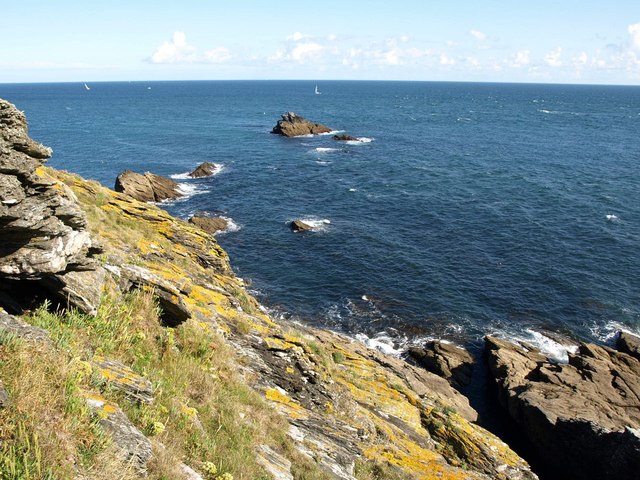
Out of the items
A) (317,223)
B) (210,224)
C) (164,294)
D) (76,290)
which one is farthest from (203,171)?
(76,290)

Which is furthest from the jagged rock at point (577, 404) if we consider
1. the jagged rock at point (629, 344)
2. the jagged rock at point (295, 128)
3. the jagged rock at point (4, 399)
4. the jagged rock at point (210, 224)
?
the jagged rock at point (295, 128)

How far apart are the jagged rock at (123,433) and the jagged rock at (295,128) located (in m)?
115

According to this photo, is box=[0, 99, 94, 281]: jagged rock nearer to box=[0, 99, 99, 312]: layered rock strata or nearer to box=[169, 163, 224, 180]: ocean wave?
box=[0, 99, 99, 312]: layered rock strata

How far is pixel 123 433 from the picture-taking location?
6.87 metres

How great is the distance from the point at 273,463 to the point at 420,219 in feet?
172

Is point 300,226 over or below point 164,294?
below

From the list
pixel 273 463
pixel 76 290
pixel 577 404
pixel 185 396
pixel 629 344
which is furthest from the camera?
pixel 629 344

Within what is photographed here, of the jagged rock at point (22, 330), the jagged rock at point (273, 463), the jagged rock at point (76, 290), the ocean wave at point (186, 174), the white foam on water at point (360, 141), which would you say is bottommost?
the ocean wave at point (186, 174)

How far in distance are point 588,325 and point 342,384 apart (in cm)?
2944

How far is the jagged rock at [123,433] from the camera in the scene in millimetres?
6559

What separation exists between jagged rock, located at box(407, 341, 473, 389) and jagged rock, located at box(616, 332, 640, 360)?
38.7 ft

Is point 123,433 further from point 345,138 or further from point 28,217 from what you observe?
point 345,138

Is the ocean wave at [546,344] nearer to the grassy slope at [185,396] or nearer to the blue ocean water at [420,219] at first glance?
the blue ocean water at [420,219]

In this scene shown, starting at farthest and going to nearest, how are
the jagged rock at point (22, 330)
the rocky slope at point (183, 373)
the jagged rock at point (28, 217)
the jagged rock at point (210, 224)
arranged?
the jagged rock at point (210, 224) → the jagged rock at point (28, 217) → the rocky slope at point (183, 373) → the jagged rock at point (22, 330)
